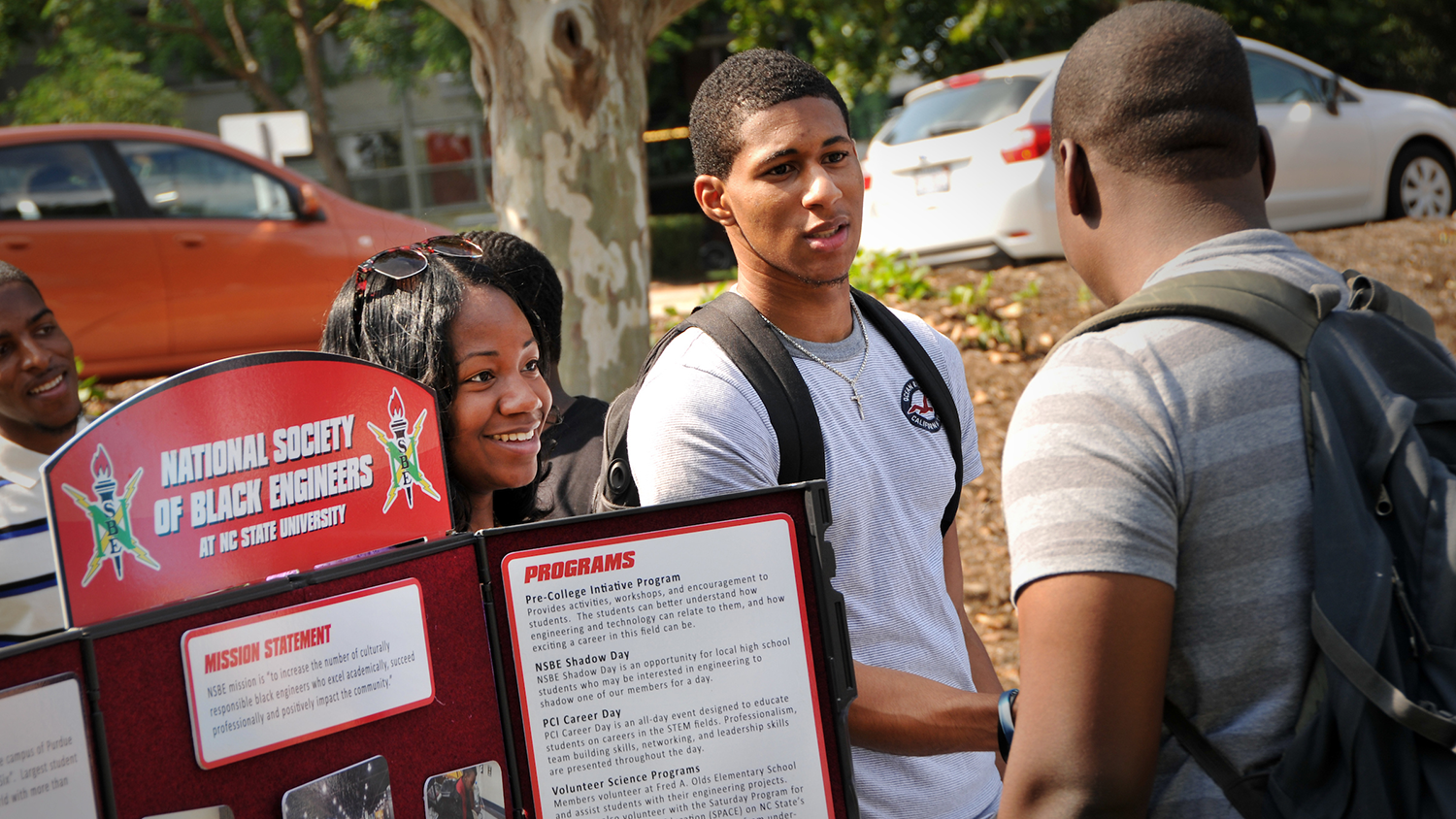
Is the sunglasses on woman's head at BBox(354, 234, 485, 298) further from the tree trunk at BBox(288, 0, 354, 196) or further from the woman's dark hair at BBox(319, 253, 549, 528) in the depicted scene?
the tree trunk at BBox(288, 0, 354, 196)

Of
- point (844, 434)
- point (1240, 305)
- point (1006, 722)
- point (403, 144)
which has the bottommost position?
point (1006, 722)

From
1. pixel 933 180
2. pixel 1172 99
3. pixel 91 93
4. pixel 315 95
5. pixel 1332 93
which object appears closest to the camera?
pixel 1172 99

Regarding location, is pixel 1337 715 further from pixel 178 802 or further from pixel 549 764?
pixel 178 802

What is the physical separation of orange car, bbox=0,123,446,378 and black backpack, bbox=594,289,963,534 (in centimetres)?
481

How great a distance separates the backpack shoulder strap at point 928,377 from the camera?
2.33m

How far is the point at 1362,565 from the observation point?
49.3 inches

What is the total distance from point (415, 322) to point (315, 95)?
19.8 meters

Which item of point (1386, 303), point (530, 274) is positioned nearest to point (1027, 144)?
point (530, 274)

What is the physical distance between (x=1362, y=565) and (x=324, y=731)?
3.85ft

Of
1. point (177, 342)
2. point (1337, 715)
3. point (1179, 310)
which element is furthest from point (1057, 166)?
point (177, 342)

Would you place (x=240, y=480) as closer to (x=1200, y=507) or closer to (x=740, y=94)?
(x=1200, y=507)

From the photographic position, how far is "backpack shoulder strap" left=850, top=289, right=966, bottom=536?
2330 millimetres

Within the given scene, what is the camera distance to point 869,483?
2.12 metres

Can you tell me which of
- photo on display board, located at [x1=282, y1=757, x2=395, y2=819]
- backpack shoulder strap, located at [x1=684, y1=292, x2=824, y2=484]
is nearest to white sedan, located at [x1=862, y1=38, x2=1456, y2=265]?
backpack shoulder strap, located at [x1=684, y1=292, x2=824, y2=484]
